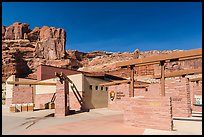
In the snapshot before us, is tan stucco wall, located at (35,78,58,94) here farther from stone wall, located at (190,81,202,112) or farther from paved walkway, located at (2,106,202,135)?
stone wall, located at (190,81,202,112)

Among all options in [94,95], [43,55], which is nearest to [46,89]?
[94,95]

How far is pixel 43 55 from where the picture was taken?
77.2 metres

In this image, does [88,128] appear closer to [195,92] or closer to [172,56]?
[172,56]

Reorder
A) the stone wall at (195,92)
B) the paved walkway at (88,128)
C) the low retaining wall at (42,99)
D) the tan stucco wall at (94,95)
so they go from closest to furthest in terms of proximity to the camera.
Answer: the paved walkway at (88,128) → the stone wall at (195,92) → the tan stucco wall at (94,95) → the low retaining wall at (42,99)

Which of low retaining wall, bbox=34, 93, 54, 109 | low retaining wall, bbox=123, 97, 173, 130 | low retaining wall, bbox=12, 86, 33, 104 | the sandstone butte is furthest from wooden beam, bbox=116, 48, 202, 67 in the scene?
the sandstone butte

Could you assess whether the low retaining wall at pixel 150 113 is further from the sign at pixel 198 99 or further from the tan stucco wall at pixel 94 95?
the tan stucco wall at pixel 94 95

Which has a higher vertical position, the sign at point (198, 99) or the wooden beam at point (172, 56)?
the wooden beam at point (172, 56)

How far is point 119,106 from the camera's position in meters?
19.5

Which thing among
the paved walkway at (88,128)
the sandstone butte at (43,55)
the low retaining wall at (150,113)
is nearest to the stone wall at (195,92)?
the paved walkway at (88,128)

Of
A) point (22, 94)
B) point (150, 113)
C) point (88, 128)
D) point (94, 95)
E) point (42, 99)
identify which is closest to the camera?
point (150, 113)

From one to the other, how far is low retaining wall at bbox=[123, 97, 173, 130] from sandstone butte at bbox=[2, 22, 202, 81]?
41818 millimetres

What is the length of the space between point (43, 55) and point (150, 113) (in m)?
72.5

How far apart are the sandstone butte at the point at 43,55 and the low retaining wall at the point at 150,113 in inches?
1646

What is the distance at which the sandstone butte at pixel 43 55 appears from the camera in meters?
61.0
